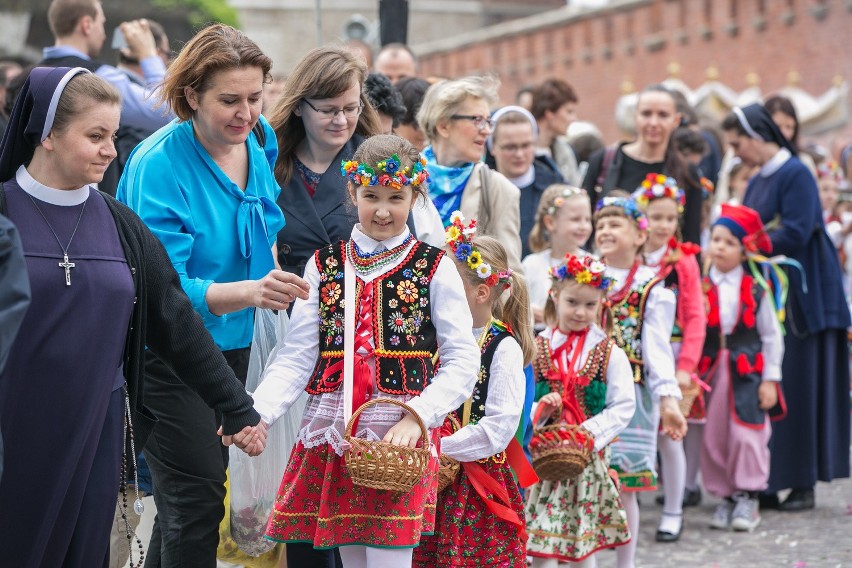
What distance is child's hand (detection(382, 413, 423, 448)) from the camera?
423cm

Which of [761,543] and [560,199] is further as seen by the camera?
[761,543]

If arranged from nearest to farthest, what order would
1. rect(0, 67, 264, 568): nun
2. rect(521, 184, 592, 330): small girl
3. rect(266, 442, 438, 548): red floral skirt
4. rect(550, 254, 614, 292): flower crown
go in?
1. rect(0, 67, 264, 568): nun
2. rect(266, 442, 438, 548): red floral skirt
3. rect(550, 254, 614, 292): flower crown
4. rect(521, 184, 592, 330): small girl

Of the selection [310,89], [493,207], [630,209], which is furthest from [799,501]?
[310,89]

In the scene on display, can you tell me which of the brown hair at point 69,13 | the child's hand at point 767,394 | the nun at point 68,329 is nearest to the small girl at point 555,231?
the child's hand at point 767,394

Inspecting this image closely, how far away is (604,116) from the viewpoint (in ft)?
95.1

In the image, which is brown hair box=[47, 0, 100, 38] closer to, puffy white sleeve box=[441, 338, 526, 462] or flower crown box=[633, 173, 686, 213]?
flower crown box=[633, 173, 686, 213]

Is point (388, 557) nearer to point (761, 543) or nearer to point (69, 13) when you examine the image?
point (761, 543)

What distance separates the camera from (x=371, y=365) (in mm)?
4453

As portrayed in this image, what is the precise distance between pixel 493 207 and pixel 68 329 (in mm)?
2892

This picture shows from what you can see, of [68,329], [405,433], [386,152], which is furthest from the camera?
[386,152]

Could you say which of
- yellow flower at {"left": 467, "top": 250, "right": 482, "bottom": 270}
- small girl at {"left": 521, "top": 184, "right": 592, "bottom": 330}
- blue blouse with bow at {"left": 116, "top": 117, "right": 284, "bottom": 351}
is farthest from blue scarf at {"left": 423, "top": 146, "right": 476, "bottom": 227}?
blue blouse with bow at {"left": 116, "top": 117, "right": 284, "bottom": 351}

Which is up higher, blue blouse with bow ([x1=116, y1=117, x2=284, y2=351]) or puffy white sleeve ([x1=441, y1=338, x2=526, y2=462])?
blue blouse with bow ([x1=116, y1=117, x2=284, y2=351])

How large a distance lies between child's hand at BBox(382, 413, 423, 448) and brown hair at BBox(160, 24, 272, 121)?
1.39 m

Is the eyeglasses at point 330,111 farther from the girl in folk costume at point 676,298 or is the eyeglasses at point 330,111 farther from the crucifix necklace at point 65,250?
the girl in folk costume at point 676,298
